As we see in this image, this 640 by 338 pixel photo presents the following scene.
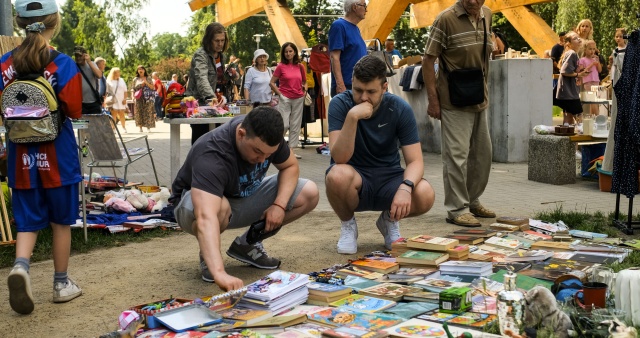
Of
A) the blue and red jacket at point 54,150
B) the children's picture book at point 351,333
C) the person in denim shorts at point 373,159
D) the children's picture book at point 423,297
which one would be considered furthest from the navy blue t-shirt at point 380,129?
the children's picture book at point 351,333

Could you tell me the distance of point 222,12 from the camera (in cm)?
2070

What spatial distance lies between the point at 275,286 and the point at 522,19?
15185 millimetres

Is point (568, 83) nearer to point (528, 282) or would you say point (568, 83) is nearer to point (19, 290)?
point (528, 282)

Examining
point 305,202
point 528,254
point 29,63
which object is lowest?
point 528,254

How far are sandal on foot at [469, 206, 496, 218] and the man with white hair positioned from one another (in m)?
1.92

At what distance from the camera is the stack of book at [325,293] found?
14.0ft

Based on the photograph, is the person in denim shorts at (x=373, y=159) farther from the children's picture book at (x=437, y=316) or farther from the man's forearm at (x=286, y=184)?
the children's picture book at (x=437, y=316)

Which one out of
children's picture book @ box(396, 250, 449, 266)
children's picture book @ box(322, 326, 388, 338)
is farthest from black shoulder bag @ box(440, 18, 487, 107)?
children's picture book @ box(322, 326, 388, 338)

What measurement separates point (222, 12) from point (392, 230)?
15.9 m

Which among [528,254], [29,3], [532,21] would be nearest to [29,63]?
[29,3]

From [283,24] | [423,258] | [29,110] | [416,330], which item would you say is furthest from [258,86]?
[416,330]

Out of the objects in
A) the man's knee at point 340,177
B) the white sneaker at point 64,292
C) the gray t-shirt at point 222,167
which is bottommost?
the white sneaker at point 64,292

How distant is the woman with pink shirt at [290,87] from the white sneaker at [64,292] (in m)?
8.23

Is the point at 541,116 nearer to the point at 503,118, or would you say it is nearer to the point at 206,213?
the point at 503,118
